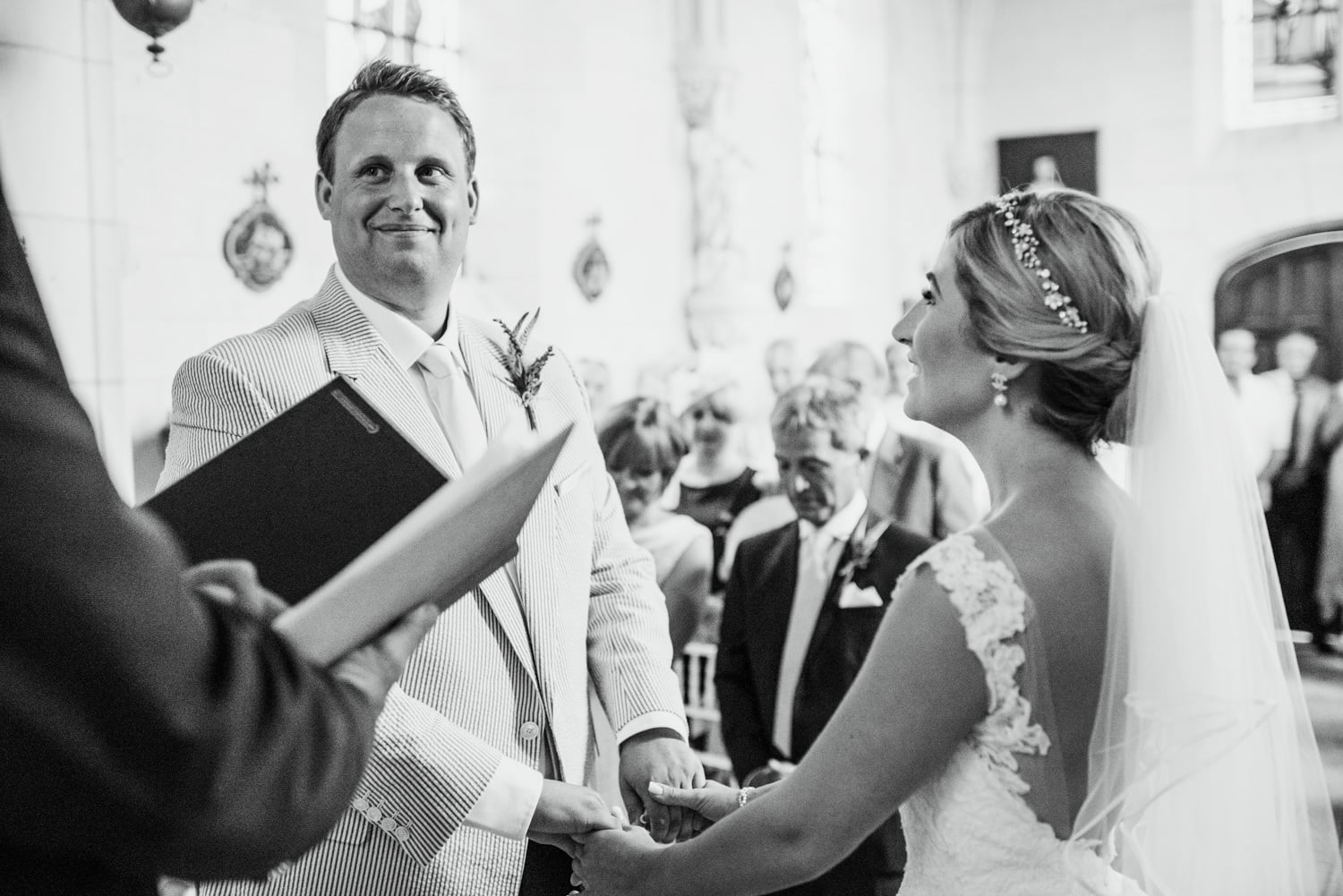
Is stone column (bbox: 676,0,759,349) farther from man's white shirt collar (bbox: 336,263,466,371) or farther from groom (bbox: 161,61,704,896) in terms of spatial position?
man's white shirt collar (bbox: 336,263,466,371)

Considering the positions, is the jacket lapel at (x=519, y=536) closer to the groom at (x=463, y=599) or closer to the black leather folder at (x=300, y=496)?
the groom at (x=463, y=599)

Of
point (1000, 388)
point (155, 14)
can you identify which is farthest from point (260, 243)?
point (1000, 388)

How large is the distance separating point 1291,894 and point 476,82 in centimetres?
745

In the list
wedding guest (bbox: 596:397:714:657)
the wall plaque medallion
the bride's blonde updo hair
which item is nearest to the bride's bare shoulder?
the bride's blonde updo hair

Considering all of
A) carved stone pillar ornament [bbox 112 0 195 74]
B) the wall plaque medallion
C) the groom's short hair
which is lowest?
the wall plaque medallion

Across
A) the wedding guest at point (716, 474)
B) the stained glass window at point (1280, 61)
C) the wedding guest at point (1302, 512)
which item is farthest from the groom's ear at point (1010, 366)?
the stained glass window at point (1280, 61)

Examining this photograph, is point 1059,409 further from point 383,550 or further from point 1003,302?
point 383,550

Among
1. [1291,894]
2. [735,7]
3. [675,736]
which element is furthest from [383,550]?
[735,7]

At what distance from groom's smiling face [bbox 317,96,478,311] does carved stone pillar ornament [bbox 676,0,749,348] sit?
7991 mm

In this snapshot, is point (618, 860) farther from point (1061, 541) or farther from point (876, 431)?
point (876, 431)

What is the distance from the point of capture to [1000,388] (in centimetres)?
198

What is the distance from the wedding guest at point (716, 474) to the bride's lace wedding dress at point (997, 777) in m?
3.43

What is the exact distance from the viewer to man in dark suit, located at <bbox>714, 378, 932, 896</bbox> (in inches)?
134

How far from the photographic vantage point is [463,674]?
2.06 meters
